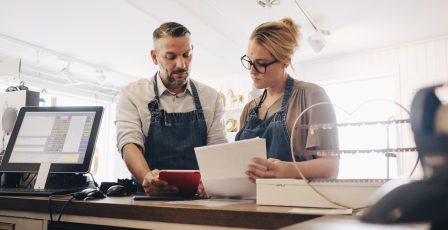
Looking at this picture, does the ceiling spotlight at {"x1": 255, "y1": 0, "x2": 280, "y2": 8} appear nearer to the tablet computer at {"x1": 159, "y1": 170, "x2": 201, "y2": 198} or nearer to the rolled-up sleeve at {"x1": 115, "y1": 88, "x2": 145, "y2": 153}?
the rolled-up sleeve at {"x1": 115, "y1": 88, "x2": 145, "y2": 153}

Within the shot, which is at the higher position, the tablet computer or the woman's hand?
the woman's hand

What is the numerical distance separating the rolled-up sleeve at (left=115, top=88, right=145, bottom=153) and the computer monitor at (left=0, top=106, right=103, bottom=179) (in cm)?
13

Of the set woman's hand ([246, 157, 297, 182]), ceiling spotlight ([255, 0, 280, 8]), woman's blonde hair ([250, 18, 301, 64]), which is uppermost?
ceiling spotlight ([255, 0, 280, 8])

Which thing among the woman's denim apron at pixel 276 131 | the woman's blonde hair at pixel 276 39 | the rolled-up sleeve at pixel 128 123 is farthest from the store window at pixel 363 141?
the rolled-up sleeve at pixel 128 123

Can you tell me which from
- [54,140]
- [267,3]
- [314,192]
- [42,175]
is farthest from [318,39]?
[314,192]

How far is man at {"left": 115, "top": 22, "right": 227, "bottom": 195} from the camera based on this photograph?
1773 millimetres

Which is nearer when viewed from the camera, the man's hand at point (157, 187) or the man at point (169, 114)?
the man's hand at point (157, 187)

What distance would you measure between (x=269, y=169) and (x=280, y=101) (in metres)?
0.47

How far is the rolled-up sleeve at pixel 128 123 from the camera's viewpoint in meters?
1.73

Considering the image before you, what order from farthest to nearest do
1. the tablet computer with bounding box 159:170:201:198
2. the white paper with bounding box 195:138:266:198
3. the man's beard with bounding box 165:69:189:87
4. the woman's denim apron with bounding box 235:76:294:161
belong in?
the man's beard with bounding box 165:69:189:87 → the woman's denim apron with bounding box 235:76:294:161 → the tablet computer with bounding box 159:170:201:198 → the white paper with bounding box 195:138:266:198

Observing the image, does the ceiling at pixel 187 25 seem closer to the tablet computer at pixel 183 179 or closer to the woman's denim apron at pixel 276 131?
the woman's denim apron at pixel 276 131

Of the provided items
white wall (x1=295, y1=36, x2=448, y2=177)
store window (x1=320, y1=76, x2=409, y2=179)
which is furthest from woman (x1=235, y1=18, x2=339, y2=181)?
white wall (x1=295, y1=36, x2=448, y2=177)

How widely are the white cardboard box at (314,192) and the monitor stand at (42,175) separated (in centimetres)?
100

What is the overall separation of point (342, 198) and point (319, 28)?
3673 mm
